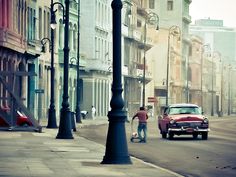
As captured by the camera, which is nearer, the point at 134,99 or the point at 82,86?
the point at 82,86

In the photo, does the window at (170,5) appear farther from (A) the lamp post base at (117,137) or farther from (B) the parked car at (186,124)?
(A) the lamp post base at (117,137)

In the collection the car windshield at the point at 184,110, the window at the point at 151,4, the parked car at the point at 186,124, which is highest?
the window at the point at 151,4

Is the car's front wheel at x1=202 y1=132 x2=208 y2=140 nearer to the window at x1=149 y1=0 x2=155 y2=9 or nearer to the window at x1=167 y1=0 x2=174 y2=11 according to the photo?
the window at x1=149 y1=0 x2=155 y2=9

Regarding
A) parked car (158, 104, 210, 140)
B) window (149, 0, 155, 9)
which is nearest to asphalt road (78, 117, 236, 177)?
parked car (158, 104, 210, 140)

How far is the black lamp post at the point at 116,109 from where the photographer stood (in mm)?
25062

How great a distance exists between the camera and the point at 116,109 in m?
25.1

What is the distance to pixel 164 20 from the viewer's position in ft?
584

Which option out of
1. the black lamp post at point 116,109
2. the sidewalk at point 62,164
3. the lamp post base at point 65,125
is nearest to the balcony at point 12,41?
the lamp post base at point 65,125

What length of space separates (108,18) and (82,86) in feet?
46.4

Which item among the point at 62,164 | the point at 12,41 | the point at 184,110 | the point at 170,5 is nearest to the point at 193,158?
the point at 62,164

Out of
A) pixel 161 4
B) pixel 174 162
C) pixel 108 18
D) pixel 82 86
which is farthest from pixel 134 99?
pixel 174 162

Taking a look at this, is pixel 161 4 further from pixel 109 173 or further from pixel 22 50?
pixel 109 173

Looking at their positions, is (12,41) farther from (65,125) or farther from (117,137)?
(117,137)

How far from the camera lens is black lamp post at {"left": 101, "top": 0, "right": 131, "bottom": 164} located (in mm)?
25062
